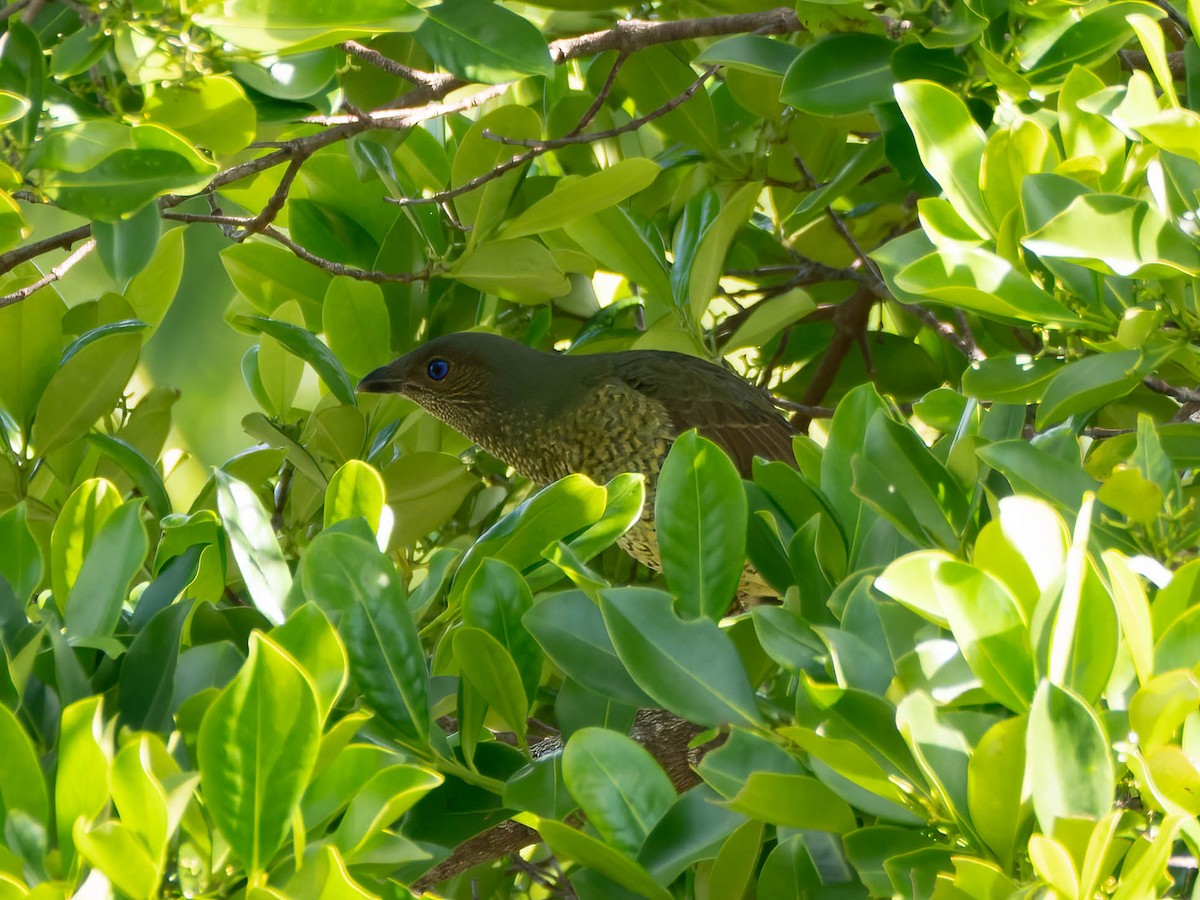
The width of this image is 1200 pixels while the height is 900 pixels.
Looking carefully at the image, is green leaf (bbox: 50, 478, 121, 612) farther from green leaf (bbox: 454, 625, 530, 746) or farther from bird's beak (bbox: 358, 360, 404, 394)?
bird's beak (bbox: 358, 360, 404, 394)

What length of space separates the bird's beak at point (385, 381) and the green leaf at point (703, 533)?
6.12 feet

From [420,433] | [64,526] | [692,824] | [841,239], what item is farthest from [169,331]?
[692,824]

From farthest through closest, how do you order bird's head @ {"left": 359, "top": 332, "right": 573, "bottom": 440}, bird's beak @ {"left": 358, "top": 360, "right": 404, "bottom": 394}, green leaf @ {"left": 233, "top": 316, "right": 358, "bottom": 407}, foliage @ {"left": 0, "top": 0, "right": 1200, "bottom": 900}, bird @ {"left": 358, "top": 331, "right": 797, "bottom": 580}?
bird @ {"left": 358, "top": 331, "right": 797, "bottom": 580} → bird's head @ {"left": 359, "top": 332, "right": 573, "bottom": 440} → bird's beak @ {"left": 358, "top": 360, "right": 404, "bottom": 394} → green leaf @ {"left": 233, "top": 316, "right": 358, "bottom": 407} → foliage @ {"left": 0, "top": 0, "right": 1200, "bottom": 900}

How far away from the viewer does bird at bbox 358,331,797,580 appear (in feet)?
12.0

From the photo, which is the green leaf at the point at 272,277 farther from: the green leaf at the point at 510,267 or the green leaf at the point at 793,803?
the green leaf at the point at 793,803

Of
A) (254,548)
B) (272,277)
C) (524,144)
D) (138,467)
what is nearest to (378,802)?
(254,548)

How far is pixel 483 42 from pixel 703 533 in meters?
0.97

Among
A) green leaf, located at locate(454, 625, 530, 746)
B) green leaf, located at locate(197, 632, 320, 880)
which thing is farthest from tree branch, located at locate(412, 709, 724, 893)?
green leaf, located at locate(197, 632, 320, 880)

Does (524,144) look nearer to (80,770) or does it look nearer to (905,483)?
(905,483)

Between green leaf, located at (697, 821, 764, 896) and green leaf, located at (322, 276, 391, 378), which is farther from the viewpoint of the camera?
green leaf, located at (322, 276, 391, 378)

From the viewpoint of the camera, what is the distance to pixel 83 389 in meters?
2.15

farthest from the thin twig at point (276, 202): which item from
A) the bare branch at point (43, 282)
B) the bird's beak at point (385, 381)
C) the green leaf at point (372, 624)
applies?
the green leaf at point (372, 624)

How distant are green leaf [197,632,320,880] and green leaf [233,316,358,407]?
1.55 meters

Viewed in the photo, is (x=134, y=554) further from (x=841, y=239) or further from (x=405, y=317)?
(x=841, y=239)
